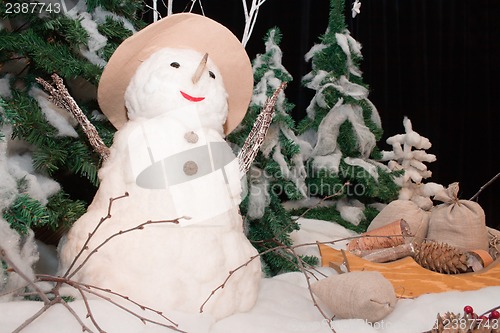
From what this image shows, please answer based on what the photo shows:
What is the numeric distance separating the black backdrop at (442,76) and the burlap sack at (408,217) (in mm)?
958

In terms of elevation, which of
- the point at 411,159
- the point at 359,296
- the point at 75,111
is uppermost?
the point at 75,111

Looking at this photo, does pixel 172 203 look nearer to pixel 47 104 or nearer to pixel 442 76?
pixel 47 104

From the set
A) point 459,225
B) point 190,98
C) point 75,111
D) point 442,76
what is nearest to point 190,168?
point 190,98

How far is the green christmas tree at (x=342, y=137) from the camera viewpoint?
5.49 ft

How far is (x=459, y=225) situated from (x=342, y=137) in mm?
541

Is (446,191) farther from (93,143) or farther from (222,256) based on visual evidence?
→ (93,143)

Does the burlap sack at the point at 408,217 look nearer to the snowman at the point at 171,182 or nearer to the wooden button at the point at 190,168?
the snowman at the point at 171,182

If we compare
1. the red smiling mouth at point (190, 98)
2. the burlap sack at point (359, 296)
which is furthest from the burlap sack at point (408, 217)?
the red smiling mouth at point (190, 98)

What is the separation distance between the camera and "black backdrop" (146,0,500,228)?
2.43 meters

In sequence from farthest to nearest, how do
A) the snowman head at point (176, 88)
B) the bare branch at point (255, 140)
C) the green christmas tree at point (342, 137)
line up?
the green christmas tree at point (342, 137) < the bare branch at point (255, 140) < the snowman head at point (176, 88)

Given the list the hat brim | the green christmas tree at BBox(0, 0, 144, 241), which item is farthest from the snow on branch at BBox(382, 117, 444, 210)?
the green christmas tree at BBox(0, 0, 144, 241)

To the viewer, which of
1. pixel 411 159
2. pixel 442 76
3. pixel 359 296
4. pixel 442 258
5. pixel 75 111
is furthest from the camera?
pixel 442 76

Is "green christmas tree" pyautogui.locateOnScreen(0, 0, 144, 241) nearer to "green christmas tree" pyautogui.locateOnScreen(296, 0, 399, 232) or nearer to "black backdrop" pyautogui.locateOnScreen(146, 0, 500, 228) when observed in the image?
"green christmas tree" pyautogui.locateOnScreen(296, 0, 399, 232)

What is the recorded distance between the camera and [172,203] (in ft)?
2.97
